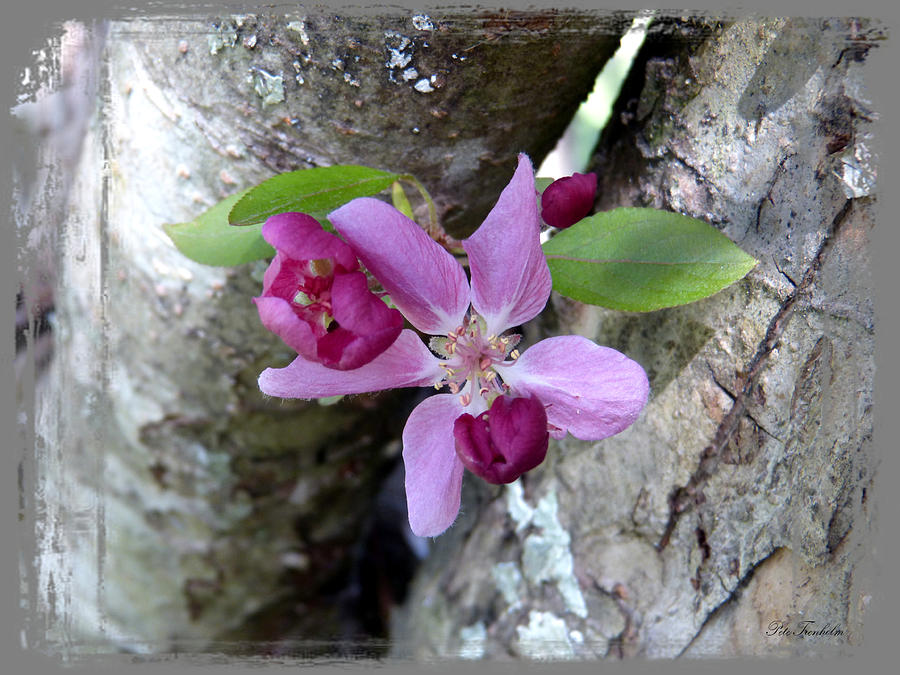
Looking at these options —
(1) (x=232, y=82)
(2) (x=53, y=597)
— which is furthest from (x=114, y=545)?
(1) (x=232, y=82)

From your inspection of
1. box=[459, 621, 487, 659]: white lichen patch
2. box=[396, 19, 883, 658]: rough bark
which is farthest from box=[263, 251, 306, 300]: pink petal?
box=[459, 621, 487, 659]: white lichen patch

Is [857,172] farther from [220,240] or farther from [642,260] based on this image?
[220,240]

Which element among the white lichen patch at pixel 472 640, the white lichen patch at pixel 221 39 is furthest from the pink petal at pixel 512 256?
the white lichen patch at pixel 472 640

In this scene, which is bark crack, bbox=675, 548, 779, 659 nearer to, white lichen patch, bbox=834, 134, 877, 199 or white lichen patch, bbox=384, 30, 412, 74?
white lichen patch, bbox=834, 134, 877, 199

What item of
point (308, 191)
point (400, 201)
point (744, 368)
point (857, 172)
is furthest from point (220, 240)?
point (857, 172)

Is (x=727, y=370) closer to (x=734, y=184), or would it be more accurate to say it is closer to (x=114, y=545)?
(x=734, y=184)

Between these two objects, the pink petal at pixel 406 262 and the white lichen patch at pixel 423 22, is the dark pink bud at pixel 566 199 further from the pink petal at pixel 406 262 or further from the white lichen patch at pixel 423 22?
the white lichen patch at pixel 423 22

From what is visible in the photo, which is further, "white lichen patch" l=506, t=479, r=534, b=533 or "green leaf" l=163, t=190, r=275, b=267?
"white lichen patch" l=506, t=479, r=534, b=533
